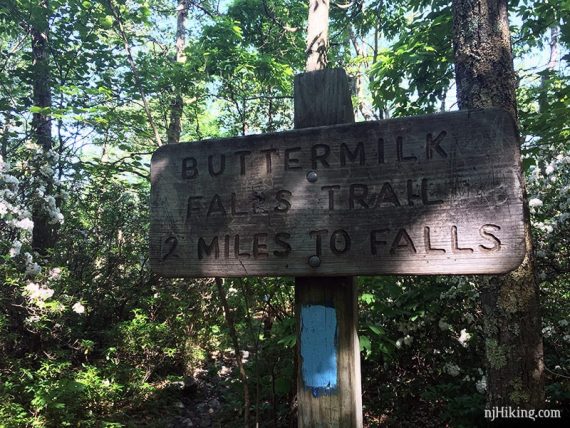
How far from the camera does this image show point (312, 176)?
1.40 meters

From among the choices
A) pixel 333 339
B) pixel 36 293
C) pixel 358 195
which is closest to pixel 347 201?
pixel 358 195

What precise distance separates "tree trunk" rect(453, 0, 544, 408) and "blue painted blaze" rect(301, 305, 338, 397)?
172 cm

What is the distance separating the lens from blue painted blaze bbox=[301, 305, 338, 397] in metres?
1.41

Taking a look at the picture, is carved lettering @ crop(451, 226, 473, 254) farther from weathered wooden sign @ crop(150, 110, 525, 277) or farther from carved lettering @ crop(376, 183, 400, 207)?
A: carved lettering @ crop(376, 183, 400, 207)

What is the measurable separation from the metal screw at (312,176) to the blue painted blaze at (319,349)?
0.45 m

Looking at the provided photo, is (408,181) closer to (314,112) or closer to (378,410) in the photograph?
(314,112)

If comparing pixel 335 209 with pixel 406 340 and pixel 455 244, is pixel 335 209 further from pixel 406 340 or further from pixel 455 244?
pixel 406 340

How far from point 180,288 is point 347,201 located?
19.4 ft

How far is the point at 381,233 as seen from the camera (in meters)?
1.30

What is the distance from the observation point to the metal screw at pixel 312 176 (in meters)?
1.40

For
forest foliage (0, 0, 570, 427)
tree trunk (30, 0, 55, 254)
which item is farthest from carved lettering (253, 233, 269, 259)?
tree trunk (30, 0, 55, 254)

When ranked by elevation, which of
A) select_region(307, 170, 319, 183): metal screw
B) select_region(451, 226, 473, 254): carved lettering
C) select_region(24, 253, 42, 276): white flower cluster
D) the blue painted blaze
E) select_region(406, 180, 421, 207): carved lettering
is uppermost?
select_region(307, 170, 319, 183): metal screw

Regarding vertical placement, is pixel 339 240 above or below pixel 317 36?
below

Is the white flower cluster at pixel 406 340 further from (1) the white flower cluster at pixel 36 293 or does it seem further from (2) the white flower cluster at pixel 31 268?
(2) the white flower cluster at pixel 31 268
